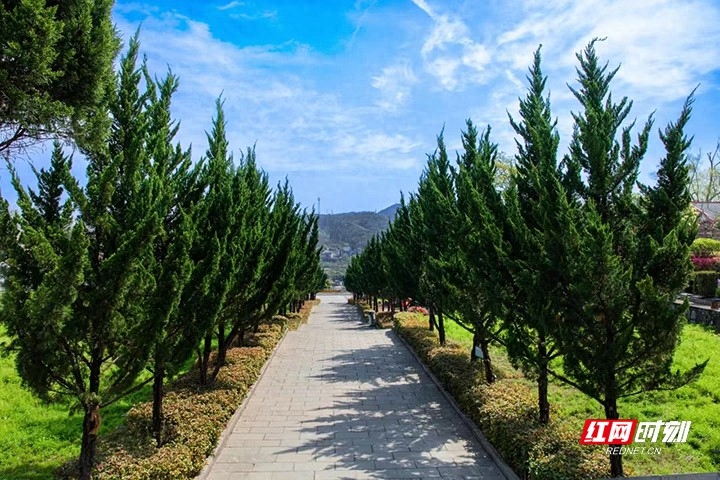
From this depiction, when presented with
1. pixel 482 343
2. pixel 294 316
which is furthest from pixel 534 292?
pixel 294 316

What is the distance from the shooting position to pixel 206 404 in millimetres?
8039

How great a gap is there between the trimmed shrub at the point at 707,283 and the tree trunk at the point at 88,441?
20.5 m

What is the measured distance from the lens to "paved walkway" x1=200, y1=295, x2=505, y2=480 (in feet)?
20.8

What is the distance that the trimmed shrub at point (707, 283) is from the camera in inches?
722

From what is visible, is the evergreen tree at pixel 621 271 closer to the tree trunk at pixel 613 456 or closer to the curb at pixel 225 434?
the tree trunk at pixel 613 456

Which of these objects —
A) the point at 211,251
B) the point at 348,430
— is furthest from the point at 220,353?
the point at 211,251

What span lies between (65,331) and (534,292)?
198 inches

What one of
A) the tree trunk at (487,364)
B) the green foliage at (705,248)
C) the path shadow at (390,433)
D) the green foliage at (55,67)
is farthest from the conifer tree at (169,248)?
the green foliage at (705,248)

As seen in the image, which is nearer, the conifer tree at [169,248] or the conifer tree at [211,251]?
the conifer tree at [169,248]

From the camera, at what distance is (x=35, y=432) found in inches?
317

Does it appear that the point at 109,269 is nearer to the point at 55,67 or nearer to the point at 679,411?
the point at 55,67

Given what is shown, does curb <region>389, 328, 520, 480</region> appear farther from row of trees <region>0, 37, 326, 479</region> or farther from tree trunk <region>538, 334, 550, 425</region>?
row of trees <region>0, 37, 326, 479</region>

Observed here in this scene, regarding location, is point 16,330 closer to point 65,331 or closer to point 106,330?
point 65,331

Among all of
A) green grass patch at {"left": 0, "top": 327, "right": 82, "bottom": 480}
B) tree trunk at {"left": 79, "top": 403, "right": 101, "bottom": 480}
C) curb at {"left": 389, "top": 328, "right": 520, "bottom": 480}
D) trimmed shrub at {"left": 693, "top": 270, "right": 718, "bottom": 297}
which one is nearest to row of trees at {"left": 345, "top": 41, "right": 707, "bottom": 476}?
curb at {"left": 389, "top": 328, "right": 520, "bottom": 480}
